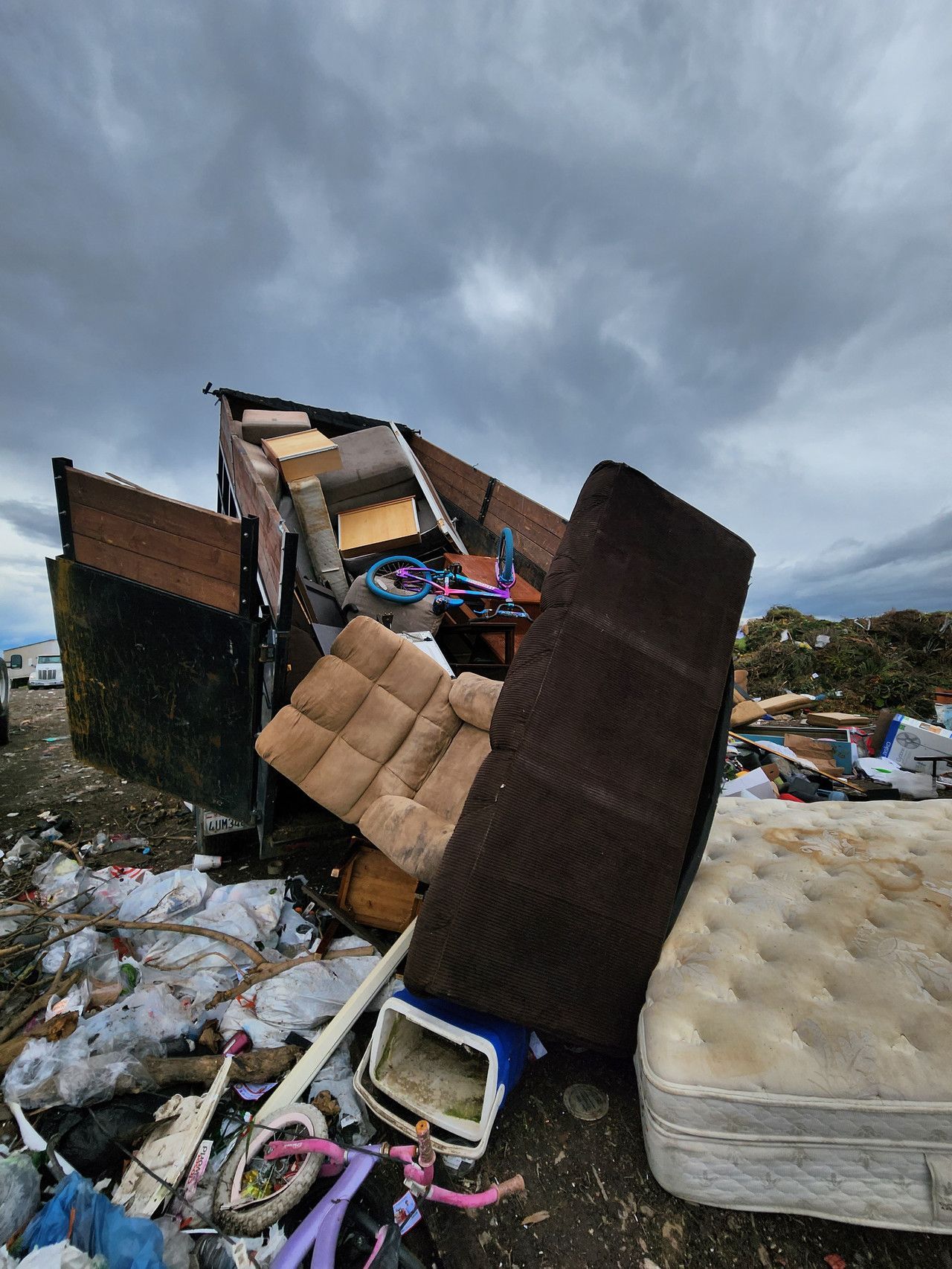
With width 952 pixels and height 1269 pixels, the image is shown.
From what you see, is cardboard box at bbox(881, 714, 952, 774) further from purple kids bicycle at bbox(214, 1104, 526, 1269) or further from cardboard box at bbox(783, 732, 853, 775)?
purple kids bicycle at bbox(214, 1104, 526, 1269)

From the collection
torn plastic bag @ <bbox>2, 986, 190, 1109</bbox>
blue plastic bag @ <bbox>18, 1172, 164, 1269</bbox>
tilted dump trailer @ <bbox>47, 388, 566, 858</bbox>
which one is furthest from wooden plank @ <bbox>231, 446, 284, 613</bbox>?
blue plastic bag @ <bbox>18, 1172, 164, 1269</bbox>

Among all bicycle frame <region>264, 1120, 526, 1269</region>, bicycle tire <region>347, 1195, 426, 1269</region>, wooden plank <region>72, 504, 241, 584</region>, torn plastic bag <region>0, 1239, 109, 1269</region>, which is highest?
wooden plank <region>72, 504, 241, 584</region>

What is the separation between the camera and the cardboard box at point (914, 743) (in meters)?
3.54

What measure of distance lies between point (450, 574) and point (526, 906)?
8.14 ft

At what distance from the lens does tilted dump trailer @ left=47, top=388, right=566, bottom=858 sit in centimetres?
218

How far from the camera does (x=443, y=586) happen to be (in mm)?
3535

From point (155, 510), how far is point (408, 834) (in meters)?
1.65

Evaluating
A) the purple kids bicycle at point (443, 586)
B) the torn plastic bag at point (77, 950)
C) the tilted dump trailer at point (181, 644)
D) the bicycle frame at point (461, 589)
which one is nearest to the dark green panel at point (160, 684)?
the tilted dump trailer at point (181, 644)

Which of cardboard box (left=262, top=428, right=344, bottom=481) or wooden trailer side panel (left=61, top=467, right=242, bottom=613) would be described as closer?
wooden trailer side panel (left=61, top=467, right=242, bottom=613)

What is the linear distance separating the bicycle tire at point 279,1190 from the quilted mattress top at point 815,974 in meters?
0.87

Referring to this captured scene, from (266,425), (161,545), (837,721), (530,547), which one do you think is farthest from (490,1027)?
(837,721)

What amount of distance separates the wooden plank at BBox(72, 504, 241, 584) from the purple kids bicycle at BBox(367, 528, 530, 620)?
120cm

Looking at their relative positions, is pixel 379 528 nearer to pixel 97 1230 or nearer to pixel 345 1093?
pixel 345 1093

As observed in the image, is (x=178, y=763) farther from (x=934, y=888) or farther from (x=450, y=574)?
(x=934, y=888)
